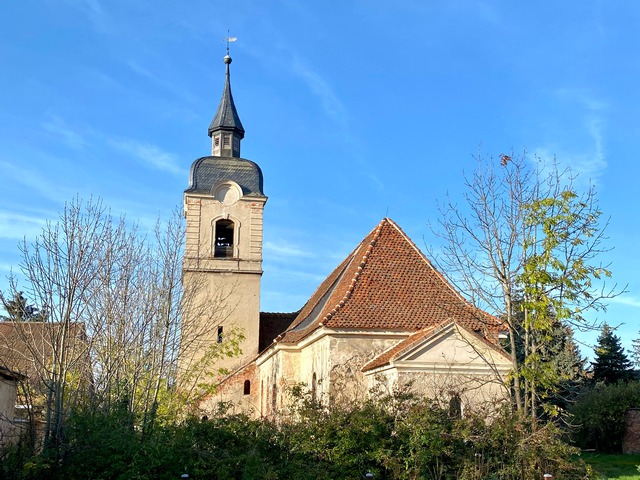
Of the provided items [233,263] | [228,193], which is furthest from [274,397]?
[228,193]

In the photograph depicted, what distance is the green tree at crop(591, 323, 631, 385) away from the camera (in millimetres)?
40531

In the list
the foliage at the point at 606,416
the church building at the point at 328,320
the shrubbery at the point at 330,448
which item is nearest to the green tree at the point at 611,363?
the foliage at the point at 606,416

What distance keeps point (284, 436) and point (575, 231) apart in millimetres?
7075

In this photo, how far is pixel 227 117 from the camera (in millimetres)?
30516

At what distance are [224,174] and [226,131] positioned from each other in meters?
2.40

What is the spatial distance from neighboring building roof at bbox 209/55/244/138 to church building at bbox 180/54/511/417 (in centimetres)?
6

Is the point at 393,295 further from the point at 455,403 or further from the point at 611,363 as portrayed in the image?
the point at 611,363

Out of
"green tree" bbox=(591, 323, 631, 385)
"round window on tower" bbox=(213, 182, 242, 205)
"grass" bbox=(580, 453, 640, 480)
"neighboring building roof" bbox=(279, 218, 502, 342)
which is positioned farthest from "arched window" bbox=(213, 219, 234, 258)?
"green tree" bbox=(591, 323, 631, 385)

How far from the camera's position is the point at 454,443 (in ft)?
39.7

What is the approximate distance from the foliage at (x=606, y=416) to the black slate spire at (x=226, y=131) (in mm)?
20198

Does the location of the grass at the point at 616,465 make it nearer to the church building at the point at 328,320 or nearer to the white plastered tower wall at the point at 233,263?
the church building at the point at 328,320

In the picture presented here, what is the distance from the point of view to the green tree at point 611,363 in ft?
133

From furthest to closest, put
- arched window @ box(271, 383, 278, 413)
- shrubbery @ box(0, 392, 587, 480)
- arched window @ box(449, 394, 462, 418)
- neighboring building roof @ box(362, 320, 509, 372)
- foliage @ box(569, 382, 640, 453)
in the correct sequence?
foliage @ box(569, 382, 640, 453) < arched window @ box(271, 383, 278, 413) < neighboring building roof @ box(362, 320, 509, 372) < arched window @ box(449, 394, 462, 418) < shrubbery @ box(0, 392, 587, 480)

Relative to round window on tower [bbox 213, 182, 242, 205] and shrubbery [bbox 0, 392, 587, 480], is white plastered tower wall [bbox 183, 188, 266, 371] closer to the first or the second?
round window on tower [bbox 213, 182, 242, 205]
